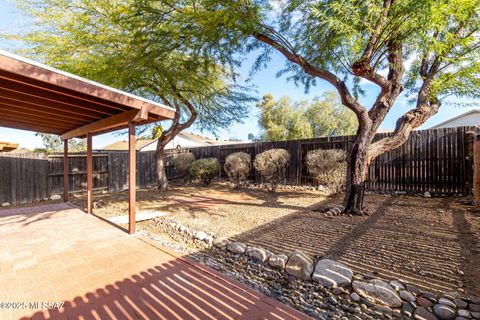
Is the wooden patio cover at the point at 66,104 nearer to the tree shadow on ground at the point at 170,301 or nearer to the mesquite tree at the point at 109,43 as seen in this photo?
the tree shadow on ground at the point at 170,301

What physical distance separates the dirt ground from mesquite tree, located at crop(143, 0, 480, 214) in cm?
112

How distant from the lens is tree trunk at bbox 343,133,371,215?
205 inches

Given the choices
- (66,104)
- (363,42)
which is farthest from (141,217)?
(363,42)

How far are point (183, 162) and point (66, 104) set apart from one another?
7522 mm

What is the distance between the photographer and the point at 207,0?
480cm

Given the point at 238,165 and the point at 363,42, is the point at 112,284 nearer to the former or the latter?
the point at 363,42

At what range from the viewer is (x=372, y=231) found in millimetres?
4004

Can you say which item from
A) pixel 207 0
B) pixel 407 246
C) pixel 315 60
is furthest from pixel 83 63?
pixel 407 246

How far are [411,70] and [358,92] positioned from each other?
5.56ft

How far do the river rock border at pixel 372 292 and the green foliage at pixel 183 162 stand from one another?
857 centimetres

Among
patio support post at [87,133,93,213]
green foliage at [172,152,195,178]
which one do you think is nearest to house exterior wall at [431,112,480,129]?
green foliage at [172,152,195,178]

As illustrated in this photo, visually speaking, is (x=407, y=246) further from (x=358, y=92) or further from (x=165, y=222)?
(x=358, y=92)

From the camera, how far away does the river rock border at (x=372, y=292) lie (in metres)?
2.05

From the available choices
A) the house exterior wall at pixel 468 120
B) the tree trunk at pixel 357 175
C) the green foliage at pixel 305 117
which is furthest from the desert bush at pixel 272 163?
the house exterior wall at pixel 468 120
